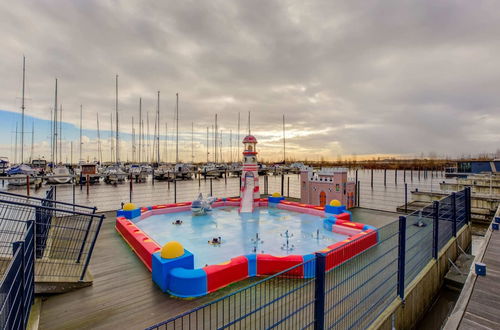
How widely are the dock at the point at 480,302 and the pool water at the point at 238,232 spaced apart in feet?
13.0

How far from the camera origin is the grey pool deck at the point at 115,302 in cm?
380

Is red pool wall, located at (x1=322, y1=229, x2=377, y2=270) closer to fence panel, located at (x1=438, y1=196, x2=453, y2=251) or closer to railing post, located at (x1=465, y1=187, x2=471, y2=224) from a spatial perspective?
fence panel, located at (x1=438, y1=196, x2=453, y2=251)

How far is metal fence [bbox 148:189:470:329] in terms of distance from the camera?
9.73ft

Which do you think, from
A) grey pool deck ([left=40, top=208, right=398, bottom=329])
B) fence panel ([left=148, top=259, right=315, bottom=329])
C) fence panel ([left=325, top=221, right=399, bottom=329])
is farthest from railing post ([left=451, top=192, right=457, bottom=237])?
grey pool deck ([left=40, top=208, right=398, bottom=329])

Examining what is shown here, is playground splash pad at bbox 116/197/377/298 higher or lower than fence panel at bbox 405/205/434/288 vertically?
lower

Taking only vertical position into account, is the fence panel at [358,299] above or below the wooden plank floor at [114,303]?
above

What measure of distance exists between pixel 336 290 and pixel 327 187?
1002cm

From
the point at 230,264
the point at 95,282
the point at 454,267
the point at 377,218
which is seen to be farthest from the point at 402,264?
the point at 377,218

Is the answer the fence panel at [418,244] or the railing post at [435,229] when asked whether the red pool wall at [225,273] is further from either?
the railing post at [435,229]

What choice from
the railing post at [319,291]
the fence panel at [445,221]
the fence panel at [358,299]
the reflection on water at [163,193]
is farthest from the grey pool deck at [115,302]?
the reflection on water at [163,193]

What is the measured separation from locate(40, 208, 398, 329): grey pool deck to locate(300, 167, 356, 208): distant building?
30.2 ft

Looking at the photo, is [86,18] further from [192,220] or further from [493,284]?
[493,284]

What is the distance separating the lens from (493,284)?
4.22 meters

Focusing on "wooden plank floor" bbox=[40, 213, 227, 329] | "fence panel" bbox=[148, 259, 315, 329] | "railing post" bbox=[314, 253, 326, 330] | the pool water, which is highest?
"railing post" bbox=[314, 253, 326, 330]
